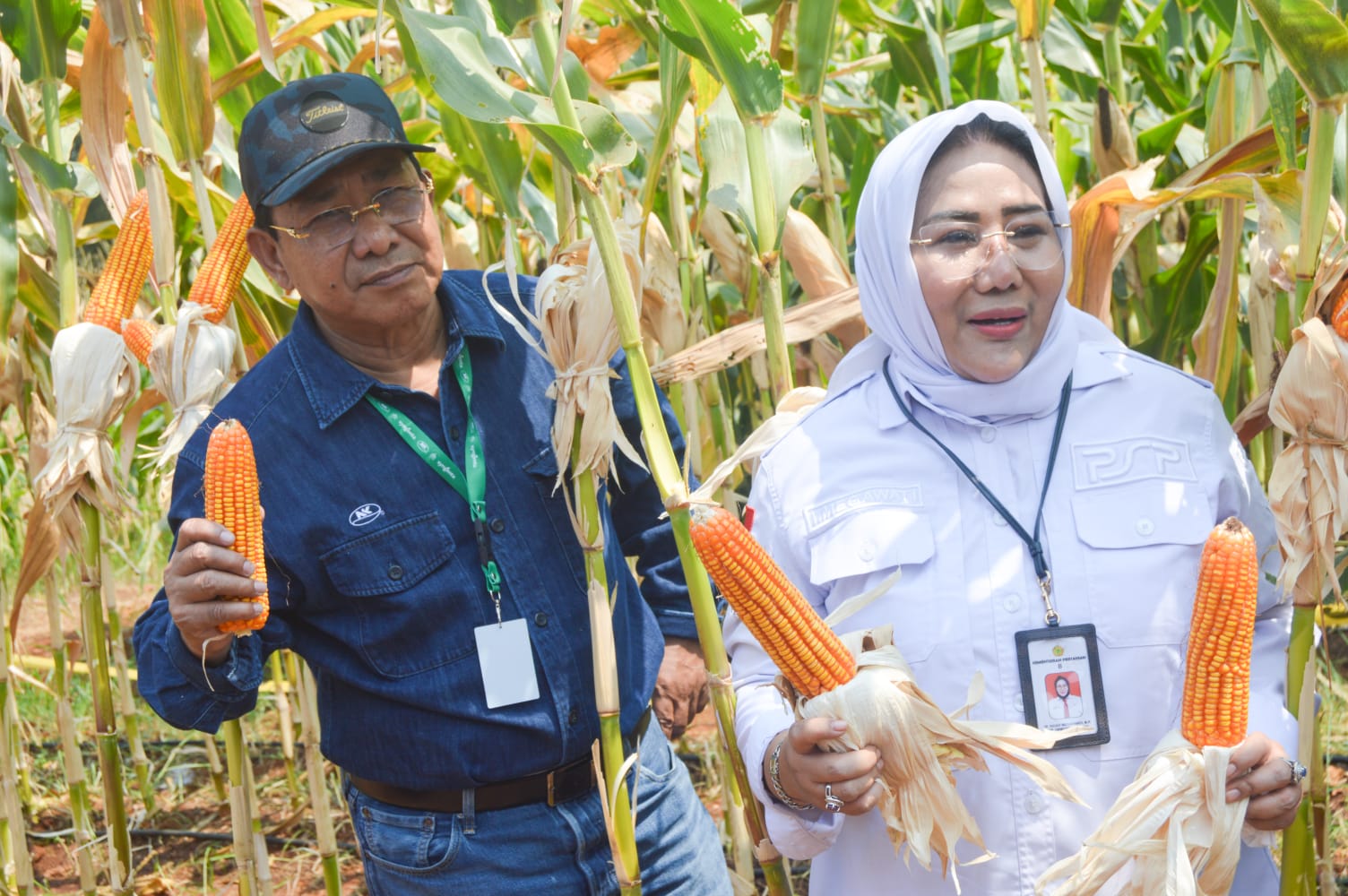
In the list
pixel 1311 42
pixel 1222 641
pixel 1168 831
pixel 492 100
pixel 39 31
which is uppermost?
pixel 39 31

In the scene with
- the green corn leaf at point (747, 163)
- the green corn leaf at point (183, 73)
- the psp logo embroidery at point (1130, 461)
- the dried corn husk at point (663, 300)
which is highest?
the green corn leaf at point (183, 73)

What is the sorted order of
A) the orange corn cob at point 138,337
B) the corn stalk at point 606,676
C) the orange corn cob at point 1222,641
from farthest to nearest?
the orange corn cob at point 138,337 < the corn stalk at point 606,676 < the orange corn cob at point 1222,641

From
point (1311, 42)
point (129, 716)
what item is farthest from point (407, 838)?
point (129, 716)

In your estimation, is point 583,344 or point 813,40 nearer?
point 583,344

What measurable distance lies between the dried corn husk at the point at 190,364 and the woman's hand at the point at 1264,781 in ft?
5.80

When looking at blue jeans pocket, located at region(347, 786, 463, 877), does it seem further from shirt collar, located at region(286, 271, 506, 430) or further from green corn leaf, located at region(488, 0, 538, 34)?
green corn leaf, located at region(488, 0, 538, 34)

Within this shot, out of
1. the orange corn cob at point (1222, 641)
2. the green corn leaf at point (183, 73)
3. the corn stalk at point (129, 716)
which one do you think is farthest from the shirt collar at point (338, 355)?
the corn stalk at point (129, 716)

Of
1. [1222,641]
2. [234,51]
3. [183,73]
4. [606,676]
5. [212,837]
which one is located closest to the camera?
[1222,641]

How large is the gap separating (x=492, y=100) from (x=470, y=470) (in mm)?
710

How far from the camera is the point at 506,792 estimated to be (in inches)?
87.6

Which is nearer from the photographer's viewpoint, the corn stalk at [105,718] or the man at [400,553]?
the man at [400,553]

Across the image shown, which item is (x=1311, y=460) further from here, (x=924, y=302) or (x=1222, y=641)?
(x=924, y=302)

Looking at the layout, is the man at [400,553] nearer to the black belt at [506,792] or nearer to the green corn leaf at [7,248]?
the black belt at [506,792]

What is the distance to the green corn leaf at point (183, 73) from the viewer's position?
2.49m
